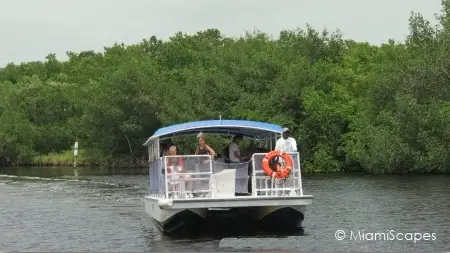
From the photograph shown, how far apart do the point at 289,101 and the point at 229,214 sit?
40636mm

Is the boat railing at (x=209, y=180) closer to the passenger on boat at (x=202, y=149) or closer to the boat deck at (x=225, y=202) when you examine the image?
the passenger on boat at (x=202, y=149)

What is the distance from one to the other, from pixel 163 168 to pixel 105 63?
80771 mm

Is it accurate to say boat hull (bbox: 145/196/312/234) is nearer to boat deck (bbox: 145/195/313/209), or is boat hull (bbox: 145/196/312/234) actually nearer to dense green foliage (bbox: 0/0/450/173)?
boat deck (bbox: 145/195/313/209)

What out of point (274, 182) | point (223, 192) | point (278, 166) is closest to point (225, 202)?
point (223, 192)

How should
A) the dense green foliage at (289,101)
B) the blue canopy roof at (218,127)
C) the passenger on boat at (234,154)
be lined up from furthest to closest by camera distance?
the dense green foliage at (289,101) → the blue canopy roof at (218,127) → the passenger on boat at (234,154)

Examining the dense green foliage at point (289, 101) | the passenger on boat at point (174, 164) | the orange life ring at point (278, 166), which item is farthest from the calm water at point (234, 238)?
the dense green foliage at point (289, 101)

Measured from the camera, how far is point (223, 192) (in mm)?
24344

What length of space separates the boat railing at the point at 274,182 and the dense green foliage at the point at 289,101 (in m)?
26.5

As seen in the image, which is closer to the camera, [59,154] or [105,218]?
[105,218]

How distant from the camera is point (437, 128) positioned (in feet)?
174

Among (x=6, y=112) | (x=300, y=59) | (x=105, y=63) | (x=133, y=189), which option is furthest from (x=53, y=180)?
(x=105, y=63)

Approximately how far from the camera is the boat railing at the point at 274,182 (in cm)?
2412

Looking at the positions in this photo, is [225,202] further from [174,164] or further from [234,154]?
[234,154]

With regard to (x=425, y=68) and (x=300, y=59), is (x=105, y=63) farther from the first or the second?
(x=425, y=68)
